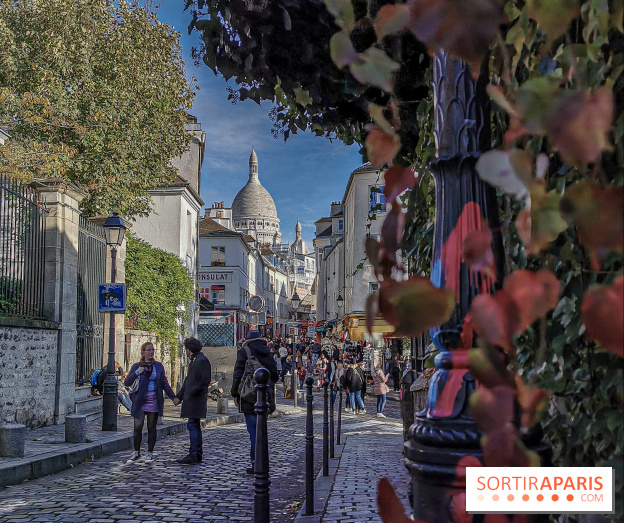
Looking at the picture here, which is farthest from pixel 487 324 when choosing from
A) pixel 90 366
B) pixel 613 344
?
pixel 90 366

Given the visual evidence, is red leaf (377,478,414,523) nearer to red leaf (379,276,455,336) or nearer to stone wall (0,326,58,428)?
red leaf (379,276,455,336)

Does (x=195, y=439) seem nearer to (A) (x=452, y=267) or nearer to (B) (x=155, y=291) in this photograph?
(A) (x=452, y=267)

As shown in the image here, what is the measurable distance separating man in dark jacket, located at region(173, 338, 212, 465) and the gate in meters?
5.71

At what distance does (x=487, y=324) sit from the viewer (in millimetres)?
847

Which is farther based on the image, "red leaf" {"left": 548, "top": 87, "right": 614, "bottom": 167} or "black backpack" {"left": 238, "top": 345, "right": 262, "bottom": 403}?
"black backpack" {"left": 238, "top": 345, "right": 262, "bottom": 403}

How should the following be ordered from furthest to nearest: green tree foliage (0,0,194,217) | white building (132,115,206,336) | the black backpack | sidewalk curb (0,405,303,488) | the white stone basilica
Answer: the white stone basilica
white building (132,115,206,336)
green tree foliage (0,0,194,217)
the black backpack
sidewalk curb (0,405,303,488)

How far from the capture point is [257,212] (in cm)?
17938

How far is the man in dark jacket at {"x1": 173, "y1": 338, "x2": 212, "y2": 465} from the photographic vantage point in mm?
9266

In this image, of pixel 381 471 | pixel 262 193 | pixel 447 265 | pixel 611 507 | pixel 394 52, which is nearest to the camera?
pixel 611 507

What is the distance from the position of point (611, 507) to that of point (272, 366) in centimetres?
798

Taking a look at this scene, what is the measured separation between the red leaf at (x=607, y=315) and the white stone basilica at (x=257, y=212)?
175 m

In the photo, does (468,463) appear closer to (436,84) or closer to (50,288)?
(436,84)

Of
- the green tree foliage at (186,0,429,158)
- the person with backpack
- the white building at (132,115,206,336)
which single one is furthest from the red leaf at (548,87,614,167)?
the white building at (132,115,206,336)

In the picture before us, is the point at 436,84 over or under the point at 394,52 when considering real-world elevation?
under
